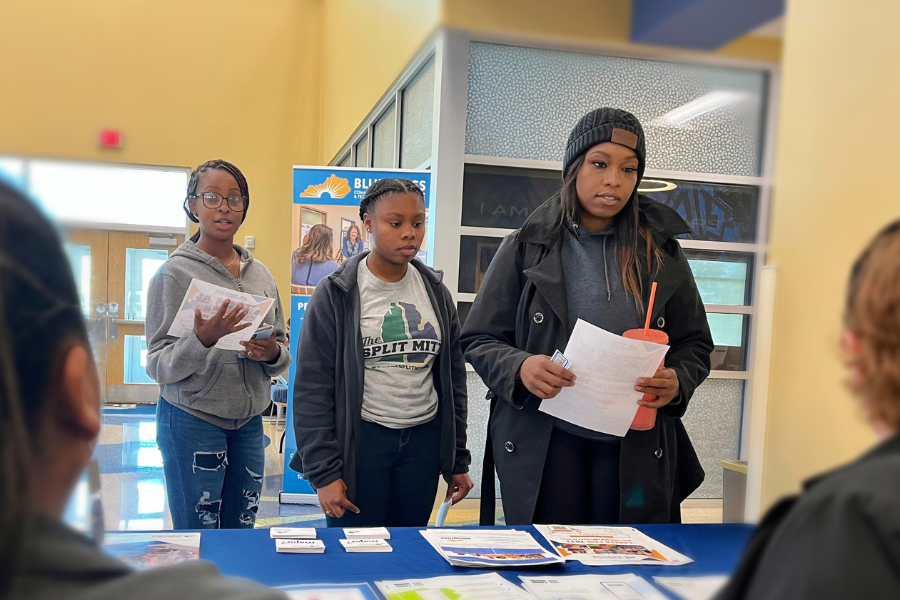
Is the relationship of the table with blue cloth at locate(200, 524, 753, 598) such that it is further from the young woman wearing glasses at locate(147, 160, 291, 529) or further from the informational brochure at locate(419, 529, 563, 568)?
the young woman wearing glasses at locate(147, 160, 291, 529)

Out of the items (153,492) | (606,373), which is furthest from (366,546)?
(153,492)

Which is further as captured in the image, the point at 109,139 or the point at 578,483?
the point at 578,483

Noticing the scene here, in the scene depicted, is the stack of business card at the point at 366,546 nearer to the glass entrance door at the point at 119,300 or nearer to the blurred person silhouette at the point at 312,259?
the glass entrance door at the point at 119,300

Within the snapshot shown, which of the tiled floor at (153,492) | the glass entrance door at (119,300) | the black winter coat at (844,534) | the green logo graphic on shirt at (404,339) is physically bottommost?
the tiled floor at (153,492)

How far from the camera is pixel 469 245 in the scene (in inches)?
134

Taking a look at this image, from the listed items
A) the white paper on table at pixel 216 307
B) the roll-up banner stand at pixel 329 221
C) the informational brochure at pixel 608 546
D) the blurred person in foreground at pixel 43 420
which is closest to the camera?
the blurred person in foreground at pixel 43 420

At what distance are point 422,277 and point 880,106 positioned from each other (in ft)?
4.83

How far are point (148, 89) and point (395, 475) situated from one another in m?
1.36

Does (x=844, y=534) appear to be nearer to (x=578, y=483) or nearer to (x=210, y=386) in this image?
(x=578, y=483)

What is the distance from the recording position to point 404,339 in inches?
61.5

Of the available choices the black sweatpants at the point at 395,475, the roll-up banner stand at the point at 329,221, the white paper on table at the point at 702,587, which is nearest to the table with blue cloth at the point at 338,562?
the black sweatpants at the point at 395,475

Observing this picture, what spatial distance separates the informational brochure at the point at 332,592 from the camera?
0.81m

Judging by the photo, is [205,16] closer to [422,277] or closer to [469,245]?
[422,277]

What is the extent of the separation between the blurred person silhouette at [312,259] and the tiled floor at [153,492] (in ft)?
3.56
